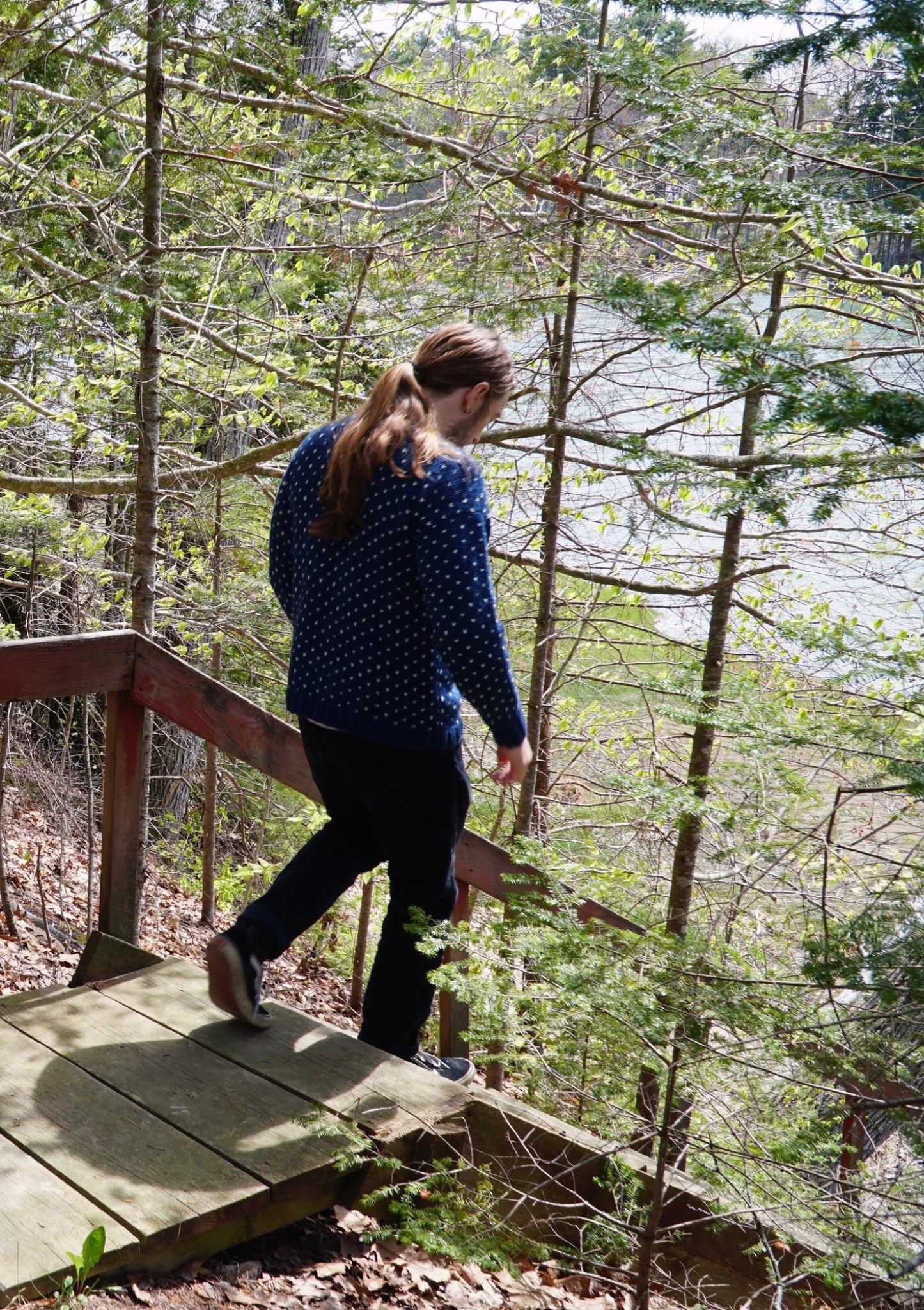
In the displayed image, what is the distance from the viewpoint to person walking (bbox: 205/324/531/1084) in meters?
2.56

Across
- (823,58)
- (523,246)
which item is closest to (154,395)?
(523,246)

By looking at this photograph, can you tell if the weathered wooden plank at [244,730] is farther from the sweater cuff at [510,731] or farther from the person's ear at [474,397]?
the person's ear at [474,397]

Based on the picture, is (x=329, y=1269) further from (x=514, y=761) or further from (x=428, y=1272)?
(x=514, y=761)

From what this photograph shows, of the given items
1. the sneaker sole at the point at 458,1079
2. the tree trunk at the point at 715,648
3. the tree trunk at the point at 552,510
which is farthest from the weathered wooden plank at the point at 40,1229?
the tree trunk at the point at 552,510

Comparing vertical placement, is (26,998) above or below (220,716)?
below

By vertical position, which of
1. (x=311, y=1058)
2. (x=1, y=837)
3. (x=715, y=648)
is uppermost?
(x=715, y=648)

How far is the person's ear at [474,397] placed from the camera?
2.73 metres

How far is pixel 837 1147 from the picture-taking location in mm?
2008

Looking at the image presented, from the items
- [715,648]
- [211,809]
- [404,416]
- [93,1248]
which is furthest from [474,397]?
[211,809]

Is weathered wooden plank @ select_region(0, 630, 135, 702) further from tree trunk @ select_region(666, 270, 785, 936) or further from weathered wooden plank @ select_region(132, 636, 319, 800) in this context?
tree trunk @ select_region(666, 270, 785, 936)

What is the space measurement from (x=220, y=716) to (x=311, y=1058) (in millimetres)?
1120

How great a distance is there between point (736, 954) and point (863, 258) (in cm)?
341

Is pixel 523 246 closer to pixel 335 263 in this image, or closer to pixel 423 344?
pixel 335 263

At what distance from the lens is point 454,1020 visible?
3.40 m
